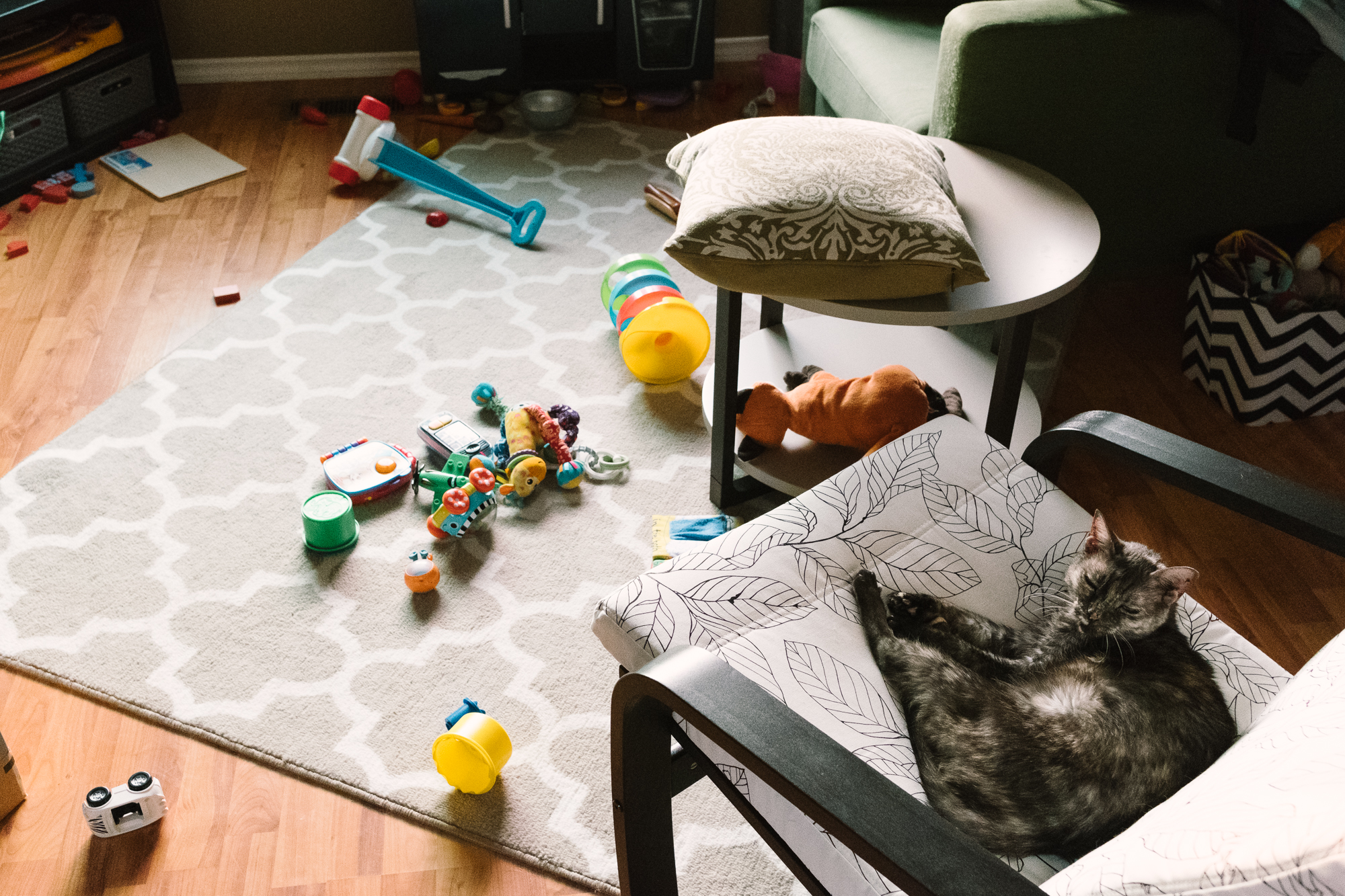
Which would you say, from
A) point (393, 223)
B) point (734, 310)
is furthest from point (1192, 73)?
point (393, 223)

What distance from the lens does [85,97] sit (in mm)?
2898

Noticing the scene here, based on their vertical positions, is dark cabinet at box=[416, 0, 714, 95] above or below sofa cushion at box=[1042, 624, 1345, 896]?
below

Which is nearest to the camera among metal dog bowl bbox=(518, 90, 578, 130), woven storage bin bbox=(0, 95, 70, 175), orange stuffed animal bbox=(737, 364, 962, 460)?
orange stuffed animal bbox=(737, 364, 962, 460)

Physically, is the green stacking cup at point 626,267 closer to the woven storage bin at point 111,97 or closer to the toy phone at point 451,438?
the toy phone at point 451,438

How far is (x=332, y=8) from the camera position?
134 inches

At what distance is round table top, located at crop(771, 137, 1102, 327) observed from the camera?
1.48 m

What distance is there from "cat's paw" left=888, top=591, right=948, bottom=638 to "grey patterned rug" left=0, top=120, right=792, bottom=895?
0.42 meters

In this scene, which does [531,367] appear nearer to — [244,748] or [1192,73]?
[244,748]

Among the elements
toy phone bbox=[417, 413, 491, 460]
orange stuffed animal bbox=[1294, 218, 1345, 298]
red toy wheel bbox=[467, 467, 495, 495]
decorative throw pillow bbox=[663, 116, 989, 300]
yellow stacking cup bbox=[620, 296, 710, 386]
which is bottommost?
toy phone bbox=[417, 413, 491, 460]

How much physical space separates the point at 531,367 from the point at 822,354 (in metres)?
0.65

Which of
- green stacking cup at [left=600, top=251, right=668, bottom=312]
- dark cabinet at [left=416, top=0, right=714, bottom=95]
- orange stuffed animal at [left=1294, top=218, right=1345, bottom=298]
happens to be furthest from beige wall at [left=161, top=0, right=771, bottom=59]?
orange stuffed animal at [left=1294, top=218, right=1345, bottom=298]

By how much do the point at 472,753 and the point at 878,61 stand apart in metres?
1.79

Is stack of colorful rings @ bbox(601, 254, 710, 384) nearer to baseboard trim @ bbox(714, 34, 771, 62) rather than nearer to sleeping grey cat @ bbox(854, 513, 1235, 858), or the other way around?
sleeping grey cat @ bbox(854, 513, 1235, 858)

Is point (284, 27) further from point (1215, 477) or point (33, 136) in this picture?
point (1215, 477)
